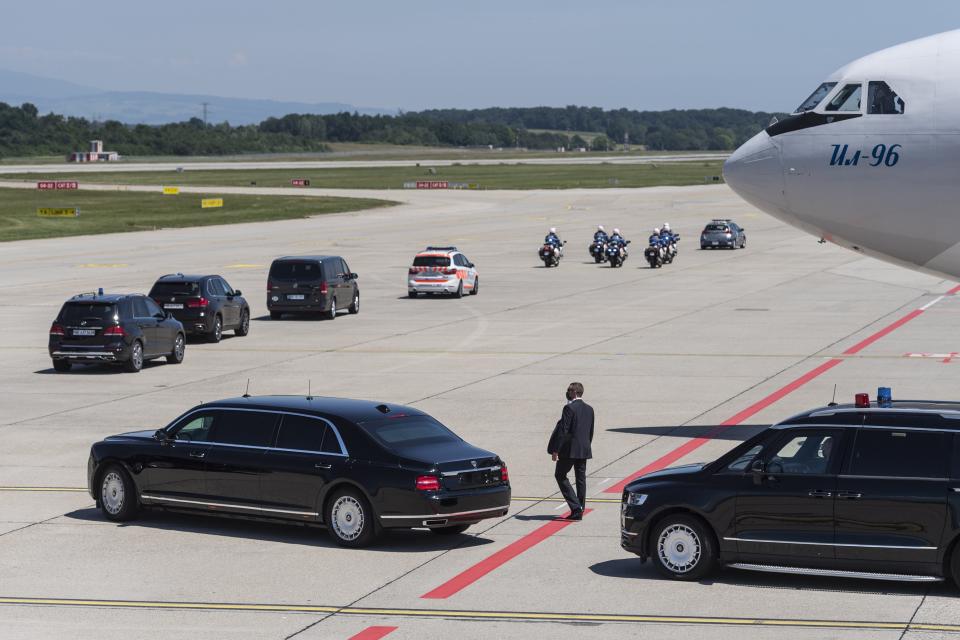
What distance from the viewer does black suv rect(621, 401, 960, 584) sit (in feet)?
47.1

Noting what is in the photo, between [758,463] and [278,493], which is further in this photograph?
[278,493]

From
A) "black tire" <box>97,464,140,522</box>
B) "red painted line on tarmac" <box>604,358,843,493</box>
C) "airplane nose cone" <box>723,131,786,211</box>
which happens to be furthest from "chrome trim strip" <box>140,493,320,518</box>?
"airplane nose cone" <box>723,131,786,211</box>

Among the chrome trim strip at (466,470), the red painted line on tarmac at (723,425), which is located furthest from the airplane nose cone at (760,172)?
the chrome trim strip at (466,470)

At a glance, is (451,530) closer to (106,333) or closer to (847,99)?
(847,99)

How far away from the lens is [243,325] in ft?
139

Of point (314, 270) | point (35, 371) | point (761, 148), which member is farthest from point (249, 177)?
point (761, 148)

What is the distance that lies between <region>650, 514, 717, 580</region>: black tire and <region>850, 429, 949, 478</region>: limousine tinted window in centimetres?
166

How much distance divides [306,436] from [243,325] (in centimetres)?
2548

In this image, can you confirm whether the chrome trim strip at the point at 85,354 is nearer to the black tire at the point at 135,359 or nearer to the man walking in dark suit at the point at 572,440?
the black tire at the point at 135,359

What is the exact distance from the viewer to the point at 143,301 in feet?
117

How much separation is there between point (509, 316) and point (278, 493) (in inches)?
1200

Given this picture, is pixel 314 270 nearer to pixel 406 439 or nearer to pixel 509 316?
pixel 509 316

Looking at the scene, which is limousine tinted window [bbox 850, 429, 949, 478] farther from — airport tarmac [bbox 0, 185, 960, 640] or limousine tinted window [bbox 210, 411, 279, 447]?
limousine tinted window [bbox 210, 411, 279, 447]

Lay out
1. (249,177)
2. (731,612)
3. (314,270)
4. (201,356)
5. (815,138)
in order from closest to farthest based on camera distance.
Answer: (731,612)
(815,138)
(201,356)
(314,270)
(249,177)
